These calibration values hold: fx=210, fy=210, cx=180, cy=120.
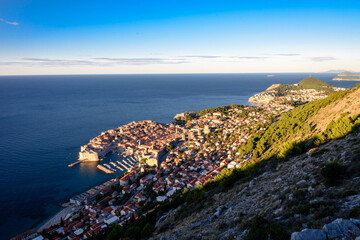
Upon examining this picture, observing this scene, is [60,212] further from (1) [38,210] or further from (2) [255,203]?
(2) [255,203]

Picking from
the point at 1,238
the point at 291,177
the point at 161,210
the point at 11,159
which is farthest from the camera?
the point at 11,159

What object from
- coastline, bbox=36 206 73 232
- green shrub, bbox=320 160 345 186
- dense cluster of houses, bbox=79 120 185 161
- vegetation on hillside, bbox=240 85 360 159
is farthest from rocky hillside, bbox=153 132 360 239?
dense cluster of houses, bbox=79 120 185 161

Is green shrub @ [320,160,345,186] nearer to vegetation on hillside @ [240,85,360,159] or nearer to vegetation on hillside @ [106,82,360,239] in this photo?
vegetation on hillside @ [106,82,360,239]

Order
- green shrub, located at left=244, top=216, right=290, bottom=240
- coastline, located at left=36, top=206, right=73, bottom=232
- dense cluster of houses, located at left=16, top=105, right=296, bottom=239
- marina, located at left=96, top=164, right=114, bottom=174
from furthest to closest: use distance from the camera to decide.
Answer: marina, located at left=96, top=164, right=114, bottom=174, coastline, located at left=36, top=206, right=73, bottom=232, dense cluster of houses, located at left=16, top=105, right=296, bottom=239, green shrub, located at left=244, top=216, right=290, bottom=240

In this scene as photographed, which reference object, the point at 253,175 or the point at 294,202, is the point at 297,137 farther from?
the point at 294,202

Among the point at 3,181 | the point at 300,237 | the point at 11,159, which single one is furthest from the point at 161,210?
the point at 11,159

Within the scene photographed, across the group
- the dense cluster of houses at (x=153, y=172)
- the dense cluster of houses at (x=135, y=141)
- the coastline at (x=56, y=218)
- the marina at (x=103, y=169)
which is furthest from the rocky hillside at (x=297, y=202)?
the dense cluster of houses at (x=135, y=141)
